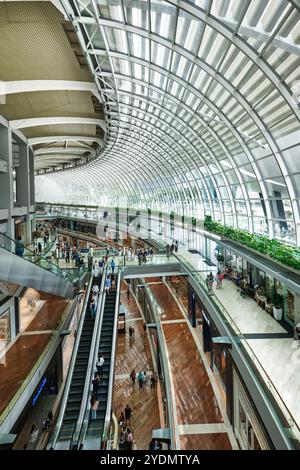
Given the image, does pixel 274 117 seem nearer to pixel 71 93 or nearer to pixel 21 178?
pixel 71 93

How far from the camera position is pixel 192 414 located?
44.2 ft

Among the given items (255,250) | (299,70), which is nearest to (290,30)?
(299,70)

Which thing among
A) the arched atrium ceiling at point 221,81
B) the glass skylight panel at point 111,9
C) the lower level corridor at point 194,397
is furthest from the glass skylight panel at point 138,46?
the lower level corridor at point 194,397

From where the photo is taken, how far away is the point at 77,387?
1312cm

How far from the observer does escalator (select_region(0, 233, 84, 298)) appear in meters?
12.0

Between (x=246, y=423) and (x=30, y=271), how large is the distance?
10.2 m

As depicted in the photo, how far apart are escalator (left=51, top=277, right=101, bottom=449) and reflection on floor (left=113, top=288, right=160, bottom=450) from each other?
3.46m

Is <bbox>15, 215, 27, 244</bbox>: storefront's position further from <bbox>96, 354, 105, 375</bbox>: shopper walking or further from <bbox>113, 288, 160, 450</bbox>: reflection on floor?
<bbox>96, 354, 105, 375</bbox>: shopper walking

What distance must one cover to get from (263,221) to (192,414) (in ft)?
34.7

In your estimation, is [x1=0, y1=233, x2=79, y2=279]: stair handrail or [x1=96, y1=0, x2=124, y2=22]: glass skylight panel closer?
[x1=96, y1=0, x2=124, y2=22]: glass skylight panel

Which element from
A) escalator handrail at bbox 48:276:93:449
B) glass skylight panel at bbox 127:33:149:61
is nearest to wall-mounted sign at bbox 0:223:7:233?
escalator handrail at bbox 48:276:93:449

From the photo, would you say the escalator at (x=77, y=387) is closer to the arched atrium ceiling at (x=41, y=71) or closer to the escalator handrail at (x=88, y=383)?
the escalator handrail at (x=88, y=383)

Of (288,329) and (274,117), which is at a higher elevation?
(274,117)

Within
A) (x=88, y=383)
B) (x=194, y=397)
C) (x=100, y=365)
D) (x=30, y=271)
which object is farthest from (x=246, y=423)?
(x=30, y=271)
